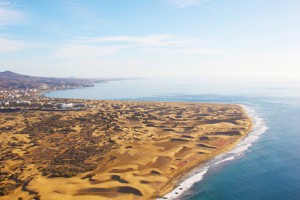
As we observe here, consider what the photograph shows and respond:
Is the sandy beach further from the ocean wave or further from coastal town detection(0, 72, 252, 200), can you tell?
the ocean wave

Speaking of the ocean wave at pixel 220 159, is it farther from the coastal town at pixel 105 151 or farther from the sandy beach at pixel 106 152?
the coastal town at pixel 105 151

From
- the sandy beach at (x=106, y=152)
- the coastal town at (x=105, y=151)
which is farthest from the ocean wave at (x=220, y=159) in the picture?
the coastal town at (x=105, y=151)

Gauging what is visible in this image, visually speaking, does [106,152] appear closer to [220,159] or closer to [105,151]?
[105,151]

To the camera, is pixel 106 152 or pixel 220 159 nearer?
pixel 220 159

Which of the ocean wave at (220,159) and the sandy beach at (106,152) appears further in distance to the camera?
the sandy beach at (106,152)

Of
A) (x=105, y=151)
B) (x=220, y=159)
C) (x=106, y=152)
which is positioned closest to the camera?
(x=220, y=159)

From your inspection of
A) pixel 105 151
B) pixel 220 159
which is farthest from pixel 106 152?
pixel 220 159

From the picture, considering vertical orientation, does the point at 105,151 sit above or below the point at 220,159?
above

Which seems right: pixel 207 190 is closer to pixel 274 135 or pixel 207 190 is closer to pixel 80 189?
pixel 80 189

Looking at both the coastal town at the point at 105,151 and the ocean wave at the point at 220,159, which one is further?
the coastal town at the point at 105,151

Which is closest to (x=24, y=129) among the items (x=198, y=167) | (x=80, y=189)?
(x=80, y=189)

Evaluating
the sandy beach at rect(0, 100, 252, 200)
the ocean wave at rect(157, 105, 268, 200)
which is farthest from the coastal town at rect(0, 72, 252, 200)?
the ocean wave at rect(157, 105, 268, 200)
